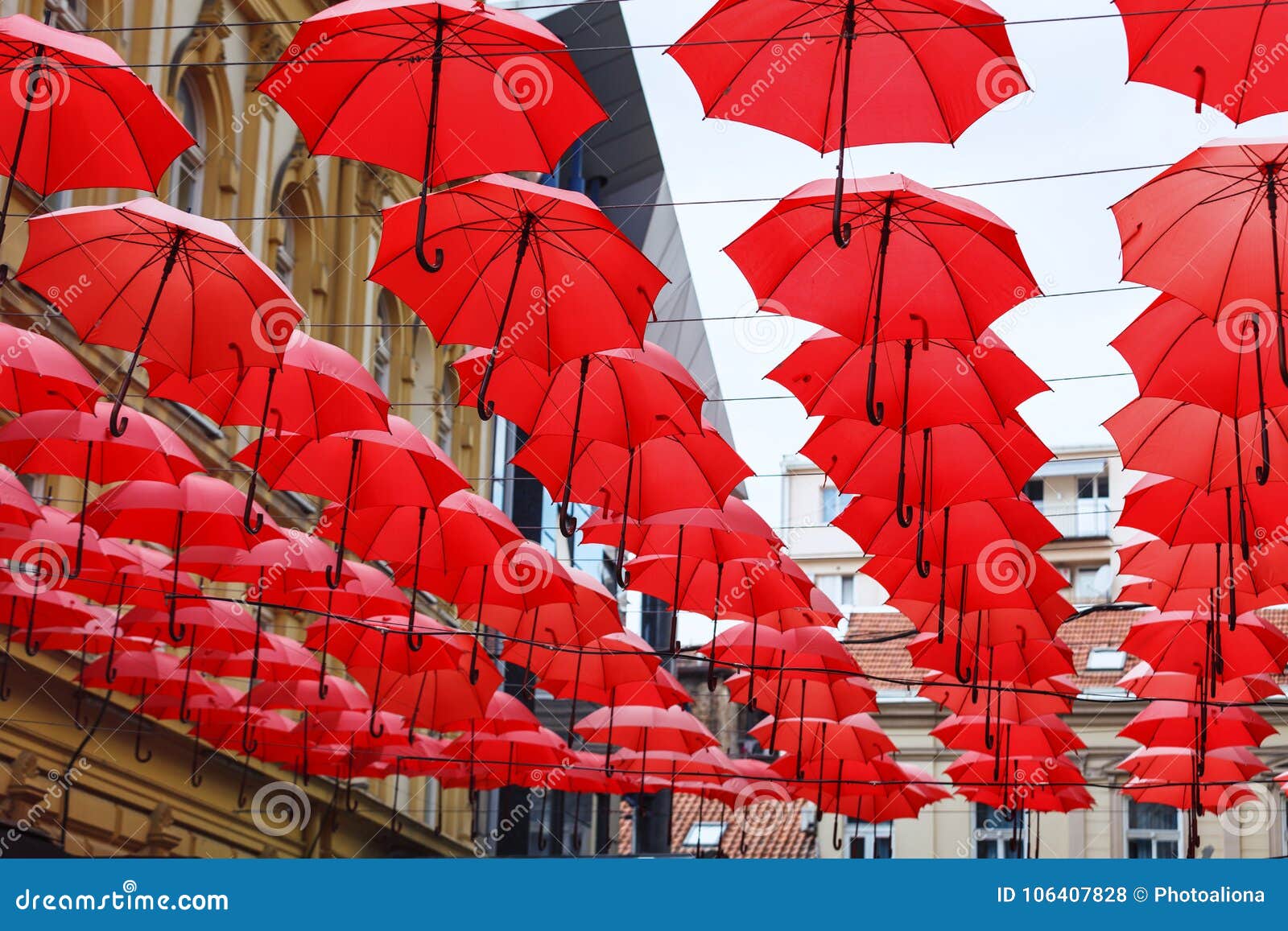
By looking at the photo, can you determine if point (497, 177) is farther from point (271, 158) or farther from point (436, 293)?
point (271, 158)

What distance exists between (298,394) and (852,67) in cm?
465

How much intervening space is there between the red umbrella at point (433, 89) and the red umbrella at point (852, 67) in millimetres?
826

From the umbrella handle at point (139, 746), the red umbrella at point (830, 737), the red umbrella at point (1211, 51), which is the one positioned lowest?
the umbrella handle at point (139, 746)

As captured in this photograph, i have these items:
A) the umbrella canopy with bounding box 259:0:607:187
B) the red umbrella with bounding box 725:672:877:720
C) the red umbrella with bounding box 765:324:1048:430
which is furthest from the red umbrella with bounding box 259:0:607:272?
the red umbrella with bounding box 725:672:877:720

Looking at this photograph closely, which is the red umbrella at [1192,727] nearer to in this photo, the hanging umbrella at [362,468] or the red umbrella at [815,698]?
the red umbrella at [815,698]

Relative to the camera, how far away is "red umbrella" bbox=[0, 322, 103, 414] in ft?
34.8

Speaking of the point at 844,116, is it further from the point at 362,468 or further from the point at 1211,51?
the point at 362,468

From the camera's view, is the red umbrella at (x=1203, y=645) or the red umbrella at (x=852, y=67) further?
the red umbrella at (x=1203, y=645)

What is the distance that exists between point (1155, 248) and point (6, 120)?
21.6 ft

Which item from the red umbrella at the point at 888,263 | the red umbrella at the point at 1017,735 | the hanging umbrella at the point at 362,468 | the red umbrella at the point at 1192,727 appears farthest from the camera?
the red umbrella at the point at 1017,735

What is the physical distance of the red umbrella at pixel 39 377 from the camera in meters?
10.6

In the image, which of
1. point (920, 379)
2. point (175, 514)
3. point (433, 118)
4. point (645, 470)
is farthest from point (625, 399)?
point (175, 514)

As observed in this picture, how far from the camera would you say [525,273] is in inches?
416

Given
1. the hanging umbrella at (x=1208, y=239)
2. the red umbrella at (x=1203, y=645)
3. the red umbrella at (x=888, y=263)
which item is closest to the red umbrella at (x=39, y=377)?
the red umbrella at (x=888, y=263)
